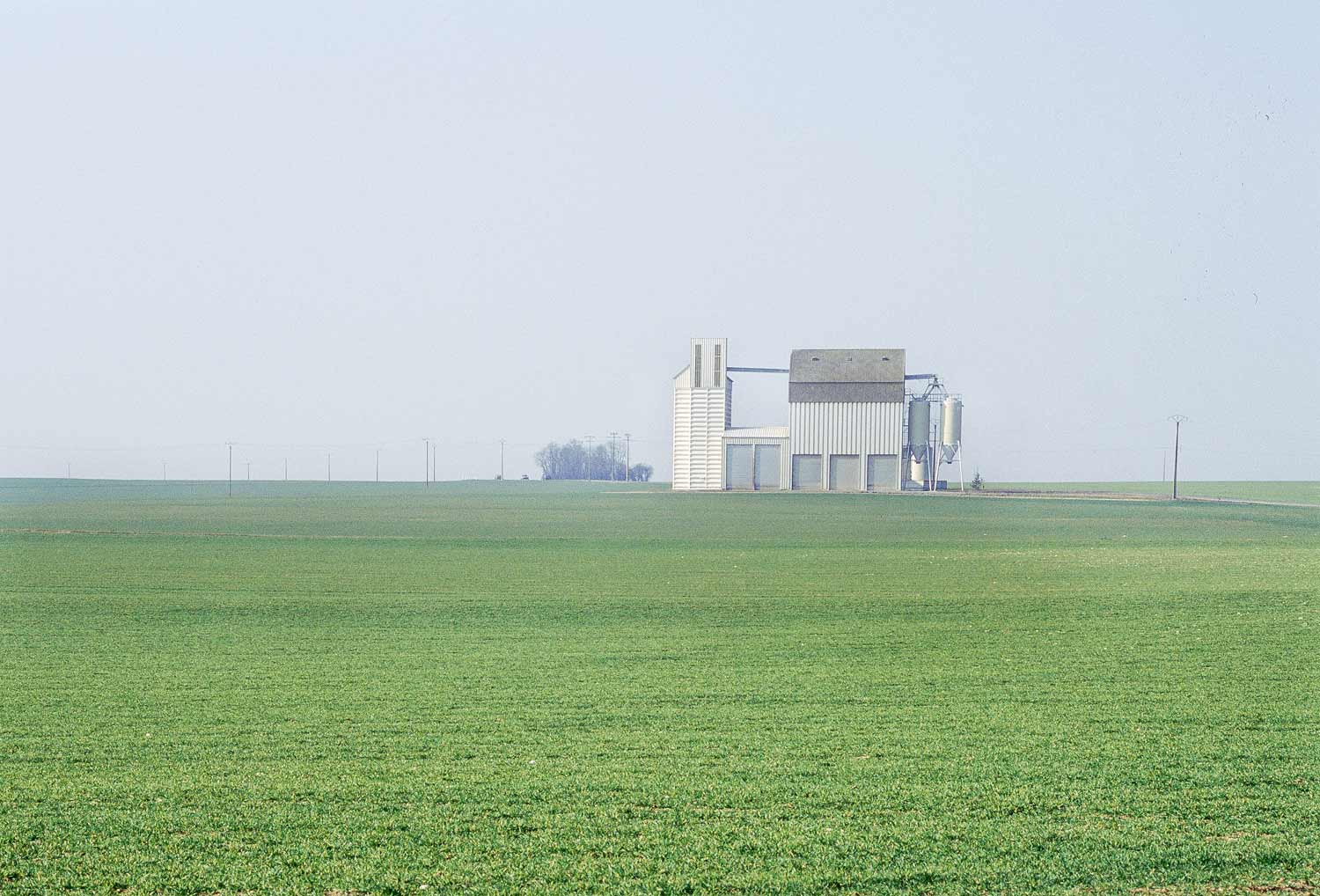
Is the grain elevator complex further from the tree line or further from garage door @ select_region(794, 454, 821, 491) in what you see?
the tree line

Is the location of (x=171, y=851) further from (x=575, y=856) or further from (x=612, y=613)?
(x=612, y=613)

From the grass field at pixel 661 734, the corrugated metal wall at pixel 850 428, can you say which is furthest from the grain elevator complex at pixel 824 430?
the grass field at pixel 661 734

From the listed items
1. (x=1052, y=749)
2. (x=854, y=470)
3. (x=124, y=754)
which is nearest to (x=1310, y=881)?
(x=1052, y=749)

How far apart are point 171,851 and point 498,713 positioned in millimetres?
4309

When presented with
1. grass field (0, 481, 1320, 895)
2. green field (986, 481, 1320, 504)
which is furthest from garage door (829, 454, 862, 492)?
grass field (0, 481, 1320, 895)

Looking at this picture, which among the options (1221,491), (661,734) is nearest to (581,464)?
(1221,491)

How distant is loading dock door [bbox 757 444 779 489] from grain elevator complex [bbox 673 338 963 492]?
2.6 inches

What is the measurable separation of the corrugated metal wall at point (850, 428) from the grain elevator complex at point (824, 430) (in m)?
0.06

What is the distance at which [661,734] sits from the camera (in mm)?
10414

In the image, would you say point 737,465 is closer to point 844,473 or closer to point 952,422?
point 844,473

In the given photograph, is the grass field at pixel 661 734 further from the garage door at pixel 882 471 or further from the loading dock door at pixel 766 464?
the loading dock door at pixel 766 464

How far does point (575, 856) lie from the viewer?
7.18m

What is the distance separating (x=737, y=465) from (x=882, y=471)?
1077 cm

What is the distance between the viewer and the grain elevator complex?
90938 millimetres
